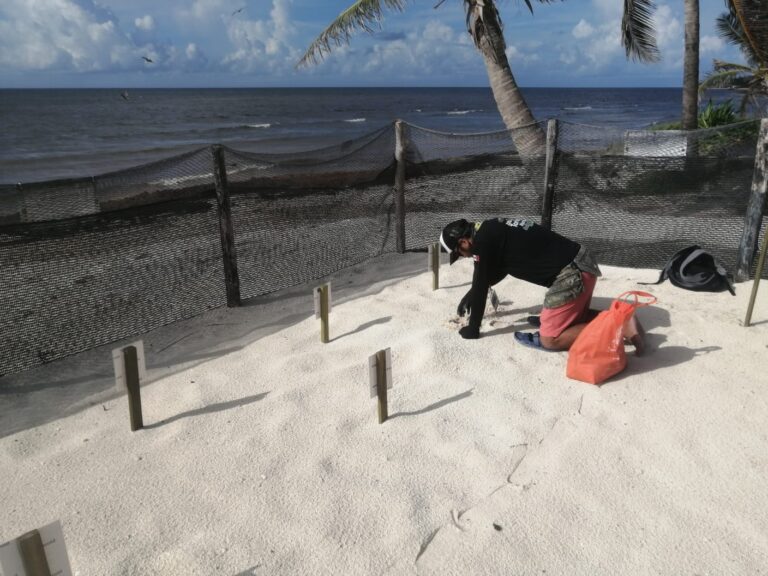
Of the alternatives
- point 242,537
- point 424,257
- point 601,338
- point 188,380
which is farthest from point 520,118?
point 242,537

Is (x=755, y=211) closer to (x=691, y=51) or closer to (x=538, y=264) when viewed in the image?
(x=538, y=264)

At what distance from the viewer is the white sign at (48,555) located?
2.00 m

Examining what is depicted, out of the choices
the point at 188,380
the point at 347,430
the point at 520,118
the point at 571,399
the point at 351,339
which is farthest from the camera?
the point at 520,118

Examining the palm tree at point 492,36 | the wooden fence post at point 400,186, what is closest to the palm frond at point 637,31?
the palm tree at point 492,36

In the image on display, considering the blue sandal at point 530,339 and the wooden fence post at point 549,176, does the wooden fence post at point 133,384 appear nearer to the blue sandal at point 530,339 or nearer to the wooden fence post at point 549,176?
the blue sandal at point 530,339

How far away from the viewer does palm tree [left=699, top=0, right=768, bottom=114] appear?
374 inches

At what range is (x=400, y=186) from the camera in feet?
23.7

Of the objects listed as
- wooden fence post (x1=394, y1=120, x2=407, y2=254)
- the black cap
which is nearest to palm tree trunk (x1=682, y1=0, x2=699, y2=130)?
wooden fence post (x1=394, y1=120, x2=407, y2=254)

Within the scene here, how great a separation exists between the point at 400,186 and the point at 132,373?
436cm

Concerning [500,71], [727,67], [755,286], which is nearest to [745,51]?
[727,67]

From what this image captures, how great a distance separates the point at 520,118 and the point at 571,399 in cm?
711

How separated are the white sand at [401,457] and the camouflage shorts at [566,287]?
0.43m

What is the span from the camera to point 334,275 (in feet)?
22.0

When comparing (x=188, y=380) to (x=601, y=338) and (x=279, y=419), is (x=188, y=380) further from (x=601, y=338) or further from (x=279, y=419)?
(x=601, y=338)
